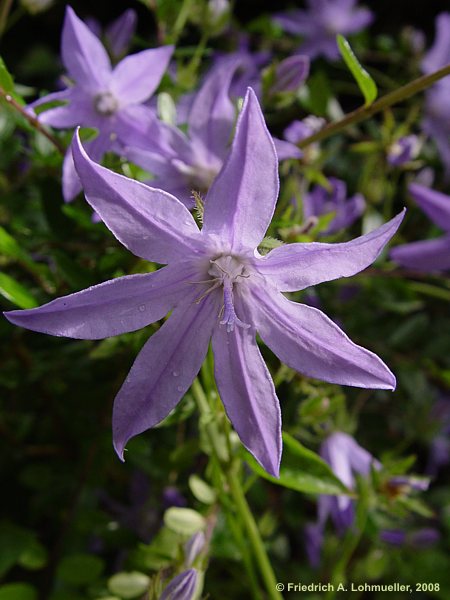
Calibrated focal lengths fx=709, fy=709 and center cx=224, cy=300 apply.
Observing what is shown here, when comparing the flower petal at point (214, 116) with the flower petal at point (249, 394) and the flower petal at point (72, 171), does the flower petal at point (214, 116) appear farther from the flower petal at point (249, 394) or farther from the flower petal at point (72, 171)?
the flower petal at point (249, 394)

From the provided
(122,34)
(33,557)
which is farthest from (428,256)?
(33,557)

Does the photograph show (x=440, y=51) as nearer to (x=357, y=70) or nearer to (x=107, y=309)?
(x=357, y=70)

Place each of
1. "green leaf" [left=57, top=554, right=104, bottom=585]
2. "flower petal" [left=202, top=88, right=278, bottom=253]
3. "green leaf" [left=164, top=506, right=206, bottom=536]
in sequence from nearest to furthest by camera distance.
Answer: "flower petal" [left=202, top=88, right=278, bottom=253], "green leaf" [left=164, top=506, right=206, bottom=536], "green leaf" [left=57, top=554, right=104, bottom=585]

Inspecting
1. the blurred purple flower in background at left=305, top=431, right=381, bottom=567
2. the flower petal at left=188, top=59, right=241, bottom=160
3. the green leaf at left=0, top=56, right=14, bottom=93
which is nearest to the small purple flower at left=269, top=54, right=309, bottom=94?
the flower petal at left=188, top=59, right=241, bottom=160

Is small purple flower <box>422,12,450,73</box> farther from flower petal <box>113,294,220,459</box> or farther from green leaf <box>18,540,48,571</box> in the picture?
green leaf <box>18,540,48,571</box>

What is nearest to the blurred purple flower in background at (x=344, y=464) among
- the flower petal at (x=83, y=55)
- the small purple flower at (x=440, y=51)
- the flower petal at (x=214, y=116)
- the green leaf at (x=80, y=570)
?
the green leaf at (x=80, y=570)
